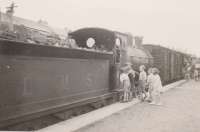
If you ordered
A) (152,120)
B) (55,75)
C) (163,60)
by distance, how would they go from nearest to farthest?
(55,75)
(152,120)
(163,60)

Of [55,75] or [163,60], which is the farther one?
[163,60]

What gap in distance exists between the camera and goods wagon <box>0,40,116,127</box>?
493cm

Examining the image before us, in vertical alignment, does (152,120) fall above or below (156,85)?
below

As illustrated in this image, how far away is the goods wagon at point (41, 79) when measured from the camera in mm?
4926

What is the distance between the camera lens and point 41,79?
587 centimetres

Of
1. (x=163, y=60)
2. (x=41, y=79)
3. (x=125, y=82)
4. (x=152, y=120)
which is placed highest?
(x=163, y=60)

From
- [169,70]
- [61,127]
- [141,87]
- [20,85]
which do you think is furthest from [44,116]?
[169,70]

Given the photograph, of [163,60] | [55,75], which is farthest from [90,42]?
[163,60]

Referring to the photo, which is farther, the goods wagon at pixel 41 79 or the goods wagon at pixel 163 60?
the goods wagon at pixel 163 60

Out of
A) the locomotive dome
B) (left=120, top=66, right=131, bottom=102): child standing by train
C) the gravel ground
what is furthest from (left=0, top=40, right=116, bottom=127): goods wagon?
(left=120, top=66, right=131, bottom=102): child standing by train

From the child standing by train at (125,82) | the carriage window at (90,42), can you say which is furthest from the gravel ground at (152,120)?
the carriage window at (90,42)

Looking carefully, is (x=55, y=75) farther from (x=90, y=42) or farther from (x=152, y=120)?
(x=90, y=42)

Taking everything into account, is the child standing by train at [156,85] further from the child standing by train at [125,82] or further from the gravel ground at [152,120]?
the gravel ground at [152,120]

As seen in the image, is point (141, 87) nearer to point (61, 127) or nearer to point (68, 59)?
point (68, 59)
